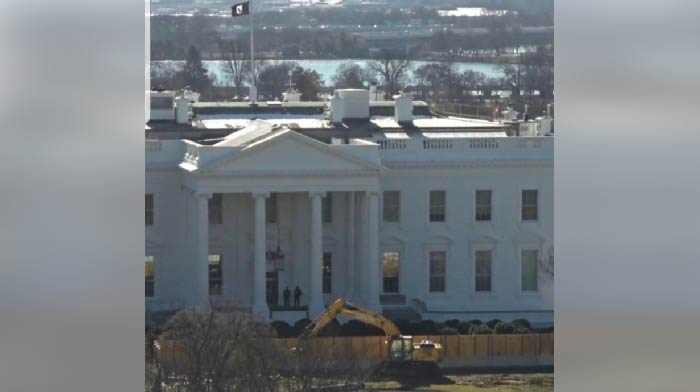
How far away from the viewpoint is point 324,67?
1767 inches

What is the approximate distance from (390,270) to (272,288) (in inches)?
90.1

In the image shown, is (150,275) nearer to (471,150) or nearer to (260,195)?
(260,195)

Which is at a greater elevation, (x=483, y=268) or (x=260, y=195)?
(x=260, y=195)

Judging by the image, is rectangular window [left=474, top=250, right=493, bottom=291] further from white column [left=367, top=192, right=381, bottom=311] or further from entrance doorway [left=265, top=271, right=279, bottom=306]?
entrance doorway [left=265, top=271, right=279, bottom=306]

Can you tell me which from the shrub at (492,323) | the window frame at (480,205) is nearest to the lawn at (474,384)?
the shrub at (492,323)

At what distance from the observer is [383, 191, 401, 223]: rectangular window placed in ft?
102

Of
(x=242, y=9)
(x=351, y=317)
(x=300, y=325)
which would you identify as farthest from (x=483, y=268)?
(x=242, y=9)

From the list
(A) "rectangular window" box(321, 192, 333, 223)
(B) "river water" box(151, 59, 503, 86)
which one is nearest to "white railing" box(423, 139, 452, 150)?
(A) "rectangular window" box(321, 192, 333, 223)

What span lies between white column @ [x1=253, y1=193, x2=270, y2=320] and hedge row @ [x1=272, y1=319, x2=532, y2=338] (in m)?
2.14
